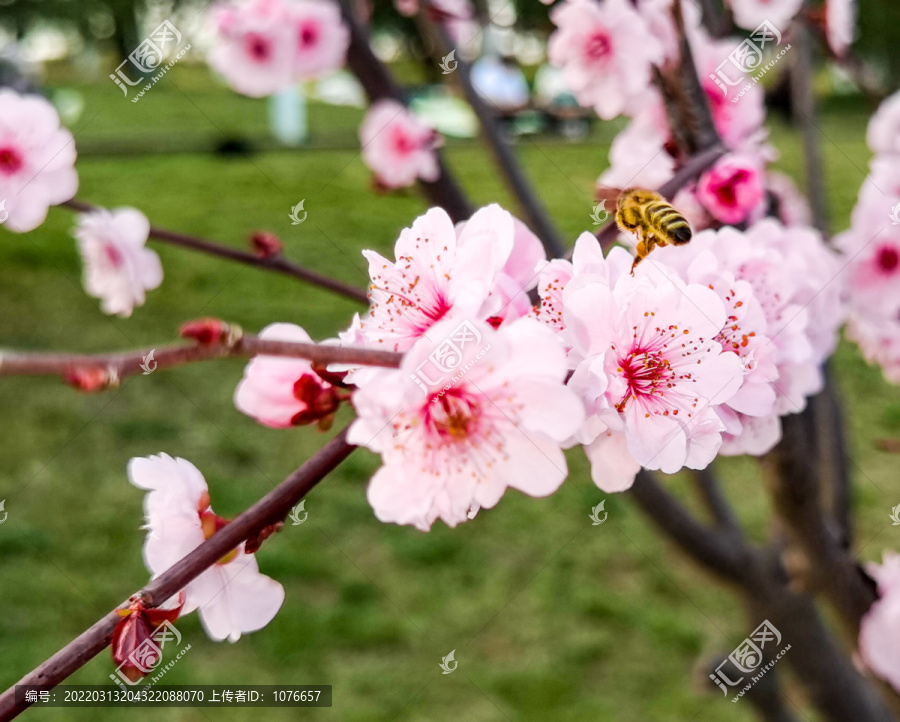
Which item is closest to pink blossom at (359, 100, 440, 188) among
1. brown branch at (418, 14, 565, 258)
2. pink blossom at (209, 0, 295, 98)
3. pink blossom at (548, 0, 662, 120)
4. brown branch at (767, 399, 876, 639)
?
brown branch at (418, 14, 565, 258)

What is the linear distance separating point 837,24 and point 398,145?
1132 millimetres

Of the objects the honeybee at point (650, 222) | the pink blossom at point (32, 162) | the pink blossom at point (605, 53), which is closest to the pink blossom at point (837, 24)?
the pink blossom at point (605, 53)

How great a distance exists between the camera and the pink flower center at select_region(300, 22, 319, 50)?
2.04 m

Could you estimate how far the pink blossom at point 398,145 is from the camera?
1.94 metres

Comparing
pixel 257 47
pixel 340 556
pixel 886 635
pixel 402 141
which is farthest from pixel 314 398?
pixel 340 556

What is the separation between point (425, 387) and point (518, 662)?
224 cm

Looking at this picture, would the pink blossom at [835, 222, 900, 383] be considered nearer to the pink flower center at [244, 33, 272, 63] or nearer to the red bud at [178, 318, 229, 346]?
the red bud at [178, 318, 229, 346]

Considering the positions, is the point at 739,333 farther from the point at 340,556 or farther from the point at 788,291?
the point at 340,556

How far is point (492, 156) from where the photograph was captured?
1877 mm

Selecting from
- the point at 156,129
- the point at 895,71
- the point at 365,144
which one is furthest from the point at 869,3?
the point at 365,144

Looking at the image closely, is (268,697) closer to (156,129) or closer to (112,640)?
(112,640)

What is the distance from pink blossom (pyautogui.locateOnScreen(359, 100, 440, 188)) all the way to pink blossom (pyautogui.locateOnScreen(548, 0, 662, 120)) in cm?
53

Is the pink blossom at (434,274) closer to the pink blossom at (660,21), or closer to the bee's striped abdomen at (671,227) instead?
the bee's striped abdomen at (671,227)

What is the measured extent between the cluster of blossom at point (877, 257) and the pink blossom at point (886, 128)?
76mm
